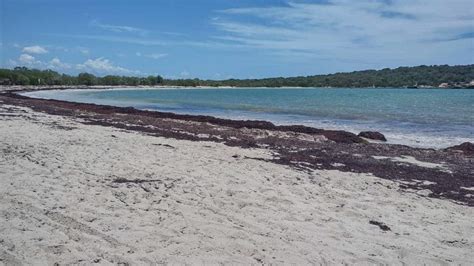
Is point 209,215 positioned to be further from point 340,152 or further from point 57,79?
point 57,79

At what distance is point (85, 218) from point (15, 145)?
6.08m

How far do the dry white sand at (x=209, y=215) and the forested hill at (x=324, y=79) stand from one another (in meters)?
97.0

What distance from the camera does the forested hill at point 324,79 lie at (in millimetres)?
109312

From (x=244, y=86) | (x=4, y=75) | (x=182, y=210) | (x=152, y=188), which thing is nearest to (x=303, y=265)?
(x=182, y=210)

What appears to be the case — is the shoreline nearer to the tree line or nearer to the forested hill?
the tree line

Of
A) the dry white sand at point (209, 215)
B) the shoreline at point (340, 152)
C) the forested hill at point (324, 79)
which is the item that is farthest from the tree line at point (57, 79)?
the dry white sand at point (209, 215)

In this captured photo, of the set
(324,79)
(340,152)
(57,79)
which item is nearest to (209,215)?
(340,152)

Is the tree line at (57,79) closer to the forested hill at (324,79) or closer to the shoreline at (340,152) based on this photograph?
the forested hill at (324,79)

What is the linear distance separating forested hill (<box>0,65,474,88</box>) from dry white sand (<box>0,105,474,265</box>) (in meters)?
97.0

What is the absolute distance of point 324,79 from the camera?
169m

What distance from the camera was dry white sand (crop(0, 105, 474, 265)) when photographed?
4.71 meters

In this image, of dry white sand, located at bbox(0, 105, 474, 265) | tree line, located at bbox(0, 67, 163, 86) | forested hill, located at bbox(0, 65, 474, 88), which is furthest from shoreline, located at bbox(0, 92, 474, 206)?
forested hill, located at bbox(0, 65, 474, 88)

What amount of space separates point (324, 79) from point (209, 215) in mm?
167805

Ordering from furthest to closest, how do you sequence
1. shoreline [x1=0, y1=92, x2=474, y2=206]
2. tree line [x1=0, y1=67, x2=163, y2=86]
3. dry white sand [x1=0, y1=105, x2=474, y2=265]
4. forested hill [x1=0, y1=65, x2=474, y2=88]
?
forested hill [x1=0, y1=65, x2=474, y2=88] → tree line [x1=0, y1=67, x2=163, y2=86] → shoreline [x1=0, y1=92, x2=474, y2=206] → dry white sand [x1=0, y1=105, x2=474, y2=265]
